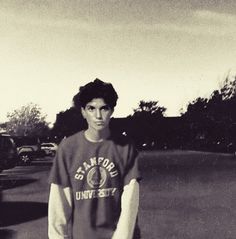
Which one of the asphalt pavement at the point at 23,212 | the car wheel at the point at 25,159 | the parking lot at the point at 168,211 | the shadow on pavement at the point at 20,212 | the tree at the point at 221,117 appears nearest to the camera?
the parking lot at the point at 168,211

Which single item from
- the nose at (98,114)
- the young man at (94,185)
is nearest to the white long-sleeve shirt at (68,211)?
the young man at (94,185)

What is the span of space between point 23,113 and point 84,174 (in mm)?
109431

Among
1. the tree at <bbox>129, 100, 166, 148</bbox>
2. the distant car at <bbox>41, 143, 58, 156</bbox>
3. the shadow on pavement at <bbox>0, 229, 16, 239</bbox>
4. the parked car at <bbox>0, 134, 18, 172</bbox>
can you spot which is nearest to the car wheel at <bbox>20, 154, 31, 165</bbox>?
the parked car at <bbox>0, 134, 18, 172</bbox>

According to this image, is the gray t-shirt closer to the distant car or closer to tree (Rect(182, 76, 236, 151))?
the distant car

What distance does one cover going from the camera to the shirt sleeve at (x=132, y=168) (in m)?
2.70

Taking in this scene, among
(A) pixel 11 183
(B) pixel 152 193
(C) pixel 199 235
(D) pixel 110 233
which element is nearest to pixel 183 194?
(B) pixel 152 193

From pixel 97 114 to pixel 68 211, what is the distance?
55 cm

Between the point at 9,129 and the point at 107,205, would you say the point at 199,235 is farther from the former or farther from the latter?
the point at 9,129

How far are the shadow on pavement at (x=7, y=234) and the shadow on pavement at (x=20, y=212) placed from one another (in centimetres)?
55

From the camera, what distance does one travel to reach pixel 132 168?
8.93ft

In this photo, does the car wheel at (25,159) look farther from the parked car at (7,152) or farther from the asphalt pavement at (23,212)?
the asphalt pavement at (23,212)

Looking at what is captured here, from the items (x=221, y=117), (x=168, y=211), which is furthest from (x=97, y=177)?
(x=221, y=117)

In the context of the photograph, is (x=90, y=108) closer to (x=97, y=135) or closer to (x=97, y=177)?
(x=97, y=135)

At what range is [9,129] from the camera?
111000 millimetres
